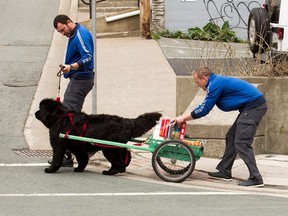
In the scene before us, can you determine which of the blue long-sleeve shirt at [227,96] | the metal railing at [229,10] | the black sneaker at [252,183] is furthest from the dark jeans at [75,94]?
the metal railing at [229,10]

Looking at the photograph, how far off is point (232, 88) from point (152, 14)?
457 inches

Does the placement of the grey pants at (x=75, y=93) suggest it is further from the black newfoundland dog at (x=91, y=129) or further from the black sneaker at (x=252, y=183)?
the black sneaker at (x=252, y=183)

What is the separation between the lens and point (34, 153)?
36.8ft

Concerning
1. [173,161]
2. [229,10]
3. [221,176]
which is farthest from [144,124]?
[229,10]

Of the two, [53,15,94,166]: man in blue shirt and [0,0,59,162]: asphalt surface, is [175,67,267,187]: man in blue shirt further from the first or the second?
[0,0,59,162]: asphalt surface

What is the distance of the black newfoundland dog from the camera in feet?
31.8

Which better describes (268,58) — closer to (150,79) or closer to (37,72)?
(150,79)

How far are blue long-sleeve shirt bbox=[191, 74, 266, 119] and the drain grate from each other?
2557 millimetres

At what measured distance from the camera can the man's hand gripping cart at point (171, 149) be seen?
955cm

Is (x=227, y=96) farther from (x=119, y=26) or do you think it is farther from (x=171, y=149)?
(x=119, y=26)

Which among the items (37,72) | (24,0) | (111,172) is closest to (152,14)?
(37,72)

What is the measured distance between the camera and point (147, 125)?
969 cm

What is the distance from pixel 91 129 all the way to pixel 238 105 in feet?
5.84

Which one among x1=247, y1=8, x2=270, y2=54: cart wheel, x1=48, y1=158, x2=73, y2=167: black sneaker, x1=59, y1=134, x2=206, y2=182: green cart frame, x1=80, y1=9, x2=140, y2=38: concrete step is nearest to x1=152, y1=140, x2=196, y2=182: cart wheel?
x1=59, y1=134, x2=206, y2=182: green cart frame
